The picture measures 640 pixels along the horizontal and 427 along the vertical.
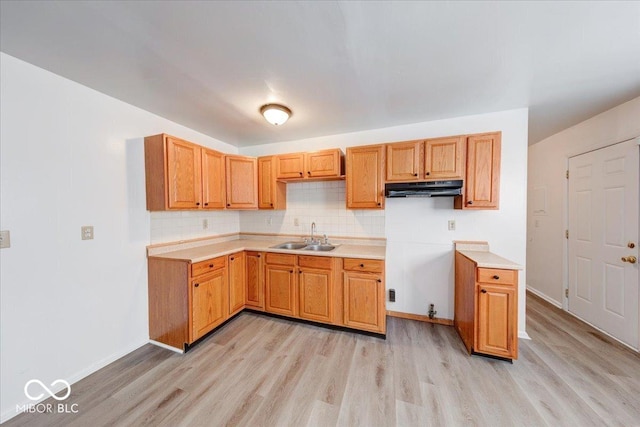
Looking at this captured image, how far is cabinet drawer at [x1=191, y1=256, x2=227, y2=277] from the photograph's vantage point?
2.22 meters

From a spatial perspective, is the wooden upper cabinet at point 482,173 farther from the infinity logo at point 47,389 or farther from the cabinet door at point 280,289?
the infinity logo at point 47,389

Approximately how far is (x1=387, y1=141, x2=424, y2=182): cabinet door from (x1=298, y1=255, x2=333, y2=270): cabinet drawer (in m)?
1.18

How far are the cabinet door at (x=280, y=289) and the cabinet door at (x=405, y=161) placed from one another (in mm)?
1644

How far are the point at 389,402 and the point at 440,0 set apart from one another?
2.49 meters

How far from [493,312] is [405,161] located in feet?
5.46

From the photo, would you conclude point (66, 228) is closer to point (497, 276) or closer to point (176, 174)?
point (176, 174)

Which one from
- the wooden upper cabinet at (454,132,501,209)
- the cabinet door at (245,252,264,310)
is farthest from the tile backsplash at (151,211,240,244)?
the wooden upper cabinet at (454,132,501,209)

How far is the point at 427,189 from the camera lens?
7.80ft

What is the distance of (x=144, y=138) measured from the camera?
227 centimetres

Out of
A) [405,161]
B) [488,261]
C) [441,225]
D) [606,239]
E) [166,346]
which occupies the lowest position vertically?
[166,346]

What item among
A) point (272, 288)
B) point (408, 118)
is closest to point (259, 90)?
point (408, 118)

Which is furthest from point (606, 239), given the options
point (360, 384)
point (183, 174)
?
point (183, 174)

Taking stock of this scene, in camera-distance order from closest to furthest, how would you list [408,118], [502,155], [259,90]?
[259,90]
[502,155]
[408,118]

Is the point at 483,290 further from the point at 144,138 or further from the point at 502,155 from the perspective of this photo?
the point at 144,138
